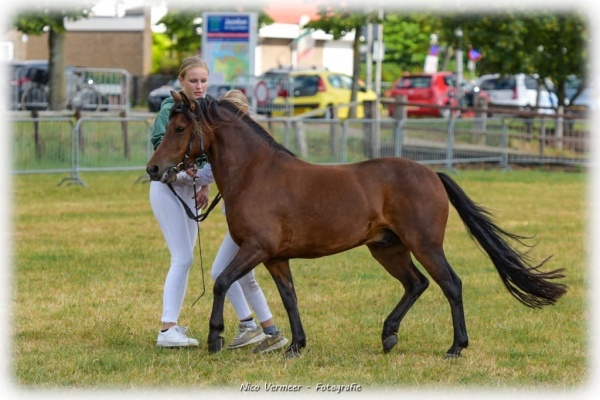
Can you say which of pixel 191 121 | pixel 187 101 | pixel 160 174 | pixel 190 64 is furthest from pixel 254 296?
pixel 190 64

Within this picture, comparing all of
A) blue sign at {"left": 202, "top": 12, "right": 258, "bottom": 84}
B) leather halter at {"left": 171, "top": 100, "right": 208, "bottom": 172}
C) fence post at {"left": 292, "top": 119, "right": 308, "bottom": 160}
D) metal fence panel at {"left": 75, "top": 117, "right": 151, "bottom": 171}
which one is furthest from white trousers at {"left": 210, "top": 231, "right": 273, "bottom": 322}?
blue sign at {"left": 202, "top": 12, "right": 258, "bottom": 84}

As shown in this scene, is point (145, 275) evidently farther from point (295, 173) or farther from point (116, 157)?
point (116, 157)

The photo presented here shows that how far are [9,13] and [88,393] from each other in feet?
61.8

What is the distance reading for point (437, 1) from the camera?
28.9 meters

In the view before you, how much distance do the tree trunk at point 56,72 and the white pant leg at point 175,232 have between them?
20.3 metres

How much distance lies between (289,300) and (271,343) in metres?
0.35

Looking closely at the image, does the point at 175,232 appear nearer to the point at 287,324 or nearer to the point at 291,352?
the point at 291,352

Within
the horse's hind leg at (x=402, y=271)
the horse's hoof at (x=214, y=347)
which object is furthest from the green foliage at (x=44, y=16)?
the horse's hoof at (x=214, y=347)

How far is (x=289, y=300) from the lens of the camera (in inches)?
300

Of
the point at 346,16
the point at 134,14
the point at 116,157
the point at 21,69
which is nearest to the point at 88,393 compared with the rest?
the point at 116,157

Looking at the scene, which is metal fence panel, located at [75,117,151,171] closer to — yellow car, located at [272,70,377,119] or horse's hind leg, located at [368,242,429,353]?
horse's hind leg, located at [368,242,429,353]

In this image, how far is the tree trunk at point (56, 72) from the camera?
27.4 meters

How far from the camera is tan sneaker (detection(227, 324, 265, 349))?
7.77m

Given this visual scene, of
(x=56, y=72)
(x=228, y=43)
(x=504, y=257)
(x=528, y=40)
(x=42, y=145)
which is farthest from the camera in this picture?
(x=528, y=40)
